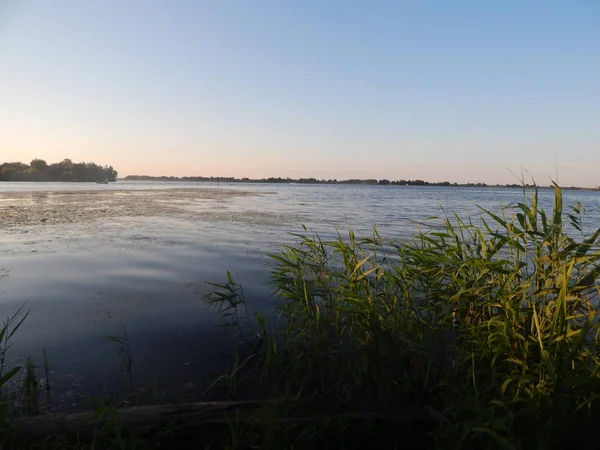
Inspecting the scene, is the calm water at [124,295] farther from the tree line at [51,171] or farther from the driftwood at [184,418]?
→ the tree line at [51,171]

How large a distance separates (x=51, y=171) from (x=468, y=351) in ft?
415

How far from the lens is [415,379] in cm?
412

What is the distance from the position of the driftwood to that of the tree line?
11927 cm

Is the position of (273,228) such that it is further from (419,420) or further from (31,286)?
(419,420)

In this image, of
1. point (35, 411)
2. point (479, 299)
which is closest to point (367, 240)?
point (479, 299)

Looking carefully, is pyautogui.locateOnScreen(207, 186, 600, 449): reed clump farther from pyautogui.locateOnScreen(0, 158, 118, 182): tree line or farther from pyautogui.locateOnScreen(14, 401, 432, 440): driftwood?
pyautogui.locateOnScreen(0, 158, 118, 182): tree line

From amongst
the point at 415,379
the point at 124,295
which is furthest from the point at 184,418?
the point at 124,295

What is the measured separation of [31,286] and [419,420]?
8.80 meters

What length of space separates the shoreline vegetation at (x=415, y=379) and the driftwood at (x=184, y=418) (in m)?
0.01

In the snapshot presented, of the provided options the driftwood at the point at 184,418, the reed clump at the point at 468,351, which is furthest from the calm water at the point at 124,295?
the reed clump at the point at 468,351

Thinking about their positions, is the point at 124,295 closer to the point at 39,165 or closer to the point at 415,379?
the point at 415,379

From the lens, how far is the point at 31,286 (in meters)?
8.30

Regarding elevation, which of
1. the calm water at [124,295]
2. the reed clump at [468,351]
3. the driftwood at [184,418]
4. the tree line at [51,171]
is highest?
the tree line at [51,171]

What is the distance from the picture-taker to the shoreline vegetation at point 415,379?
3.08 metres
